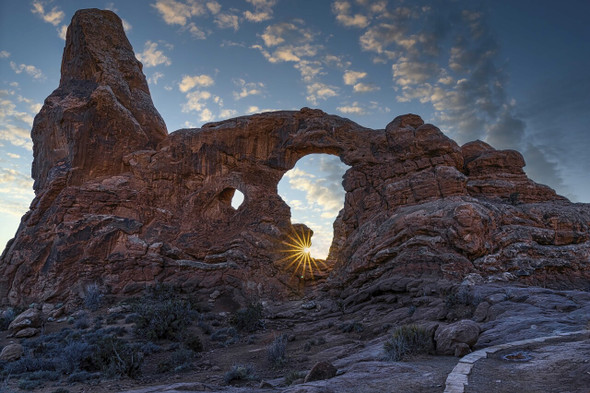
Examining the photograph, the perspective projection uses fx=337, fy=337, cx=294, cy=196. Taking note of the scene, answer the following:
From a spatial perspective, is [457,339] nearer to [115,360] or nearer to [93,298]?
[115,360]

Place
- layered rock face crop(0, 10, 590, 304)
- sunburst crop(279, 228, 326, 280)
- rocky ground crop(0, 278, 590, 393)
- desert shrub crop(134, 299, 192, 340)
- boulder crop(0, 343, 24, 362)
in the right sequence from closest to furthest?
rocky ground crop(0, 278, 590, 393)
boulder crop(0, 343, 24, 362)
desert shrub crop(134, 299, 192, 340)
layered rock face crop(0, 10, 590, 304)
sunburst crop(279, 228, 326, 280)

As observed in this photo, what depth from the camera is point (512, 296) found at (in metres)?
14.0

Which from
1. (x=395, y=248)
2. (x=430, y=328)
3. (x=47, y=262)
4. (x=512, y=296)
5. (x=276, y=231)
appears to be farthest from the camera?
(x=276, y=231)

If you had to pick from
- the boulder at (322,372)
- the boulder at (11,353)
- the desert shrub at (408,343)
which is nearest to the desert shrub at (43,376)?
the boulder at (11,353)

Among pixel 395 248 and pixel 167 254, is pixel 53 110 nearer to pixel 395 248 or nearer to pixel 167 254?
pixel 167 254

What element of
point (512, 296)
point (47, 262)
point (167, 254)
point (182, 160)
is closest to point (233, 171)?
point (182, 160)

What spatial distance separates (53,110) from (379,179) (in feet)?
107

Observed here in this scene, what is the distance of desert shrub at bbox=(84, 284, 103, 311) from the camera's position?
25.1 metres

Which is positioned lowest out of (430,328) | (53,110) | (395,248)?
(430,328)

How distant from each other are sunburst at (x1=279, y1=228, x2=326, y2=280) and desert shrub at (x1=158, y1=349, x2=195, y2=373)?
648 inches

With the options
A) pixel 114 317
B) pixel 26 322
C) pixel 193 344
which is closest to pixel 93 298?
pixel 114 317

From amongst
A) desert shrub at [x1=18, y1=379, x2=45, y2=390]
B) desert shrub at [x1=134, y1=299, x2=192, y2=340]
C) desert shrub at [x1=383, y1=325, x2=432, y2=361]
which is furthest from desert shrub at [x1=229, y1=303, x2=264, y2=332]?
desert shrub at [x1=383, y1=325, x2=432, y2=361]

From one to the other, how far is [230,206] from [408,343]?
26.7 metres

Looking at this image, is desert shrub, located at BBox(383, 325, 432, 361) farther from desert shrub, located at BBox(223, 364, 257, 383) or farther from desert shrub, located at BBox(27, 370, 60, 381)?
desert shrub, located at BBox(27, 370, 60, 381)
